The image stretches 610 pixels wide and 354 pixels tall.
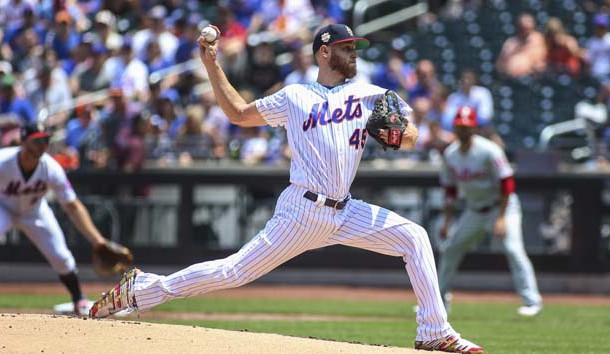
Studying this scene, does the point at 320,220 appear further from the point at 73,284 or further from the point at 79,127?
the point at 79,127

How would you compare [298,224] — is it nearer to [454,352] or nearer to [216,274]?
[216,274]

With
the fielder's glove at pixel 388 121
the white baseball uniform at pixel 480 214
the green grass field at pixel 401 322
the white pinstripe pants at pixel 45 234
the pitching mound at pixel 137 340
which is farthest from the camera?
the white baseball uniform at pixel 480 214

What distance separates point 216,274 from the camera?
7.44 m

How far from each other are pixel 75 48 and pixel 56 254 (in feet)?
26.2

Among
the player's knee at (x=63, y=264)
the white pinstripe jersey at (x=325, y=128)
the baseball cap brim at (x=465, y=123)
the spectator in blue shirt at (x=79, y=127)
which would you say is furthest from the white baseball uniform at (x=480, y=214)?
the spectator in blue shirt at (x=79, y=127)

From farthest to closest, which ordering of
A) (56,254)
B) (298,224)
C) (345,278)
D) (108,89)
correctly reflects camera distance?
(108,89) < (345,278) < (56,254) < (298,224)

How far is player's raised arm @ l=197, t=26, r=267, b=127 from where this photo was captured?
24.6ft

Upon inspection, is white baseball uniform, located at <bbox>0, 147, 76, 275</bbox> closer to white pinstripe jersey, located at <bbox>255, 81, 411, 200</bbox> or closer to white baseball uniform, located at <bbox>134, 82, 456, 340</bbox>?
white baseball uniform, located at <bbox>134, 82, 456, 340</bbox>

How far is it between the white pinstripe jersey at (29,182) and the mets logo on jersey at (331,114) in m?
4.34

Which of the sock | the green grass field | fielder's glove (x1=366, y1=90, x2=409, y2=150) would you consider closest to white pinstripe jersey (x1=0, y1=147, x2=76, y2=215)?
the sock

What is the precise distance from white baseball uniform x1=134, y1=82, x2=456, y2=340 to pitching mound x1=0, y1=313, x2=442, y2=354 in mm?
287

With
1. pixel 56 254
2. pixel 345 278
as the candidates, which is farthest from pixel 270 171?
pixel 56 254

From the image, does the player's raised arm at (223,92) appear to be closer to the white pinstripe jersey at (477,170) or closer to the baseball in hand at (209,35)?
the baseball in hand at (209,35)

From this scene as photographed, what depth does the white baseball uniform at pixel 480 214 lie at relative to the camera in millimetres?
12859
